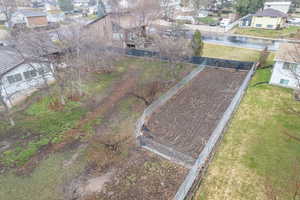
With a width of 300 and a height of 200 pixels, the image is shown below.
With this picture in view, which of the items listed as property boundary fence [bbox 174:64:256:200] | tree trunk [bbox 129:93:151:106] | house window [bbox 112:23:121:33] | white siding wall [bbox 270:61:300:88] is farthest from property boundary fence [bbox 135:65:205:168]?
house window [bbox 112:23:121:33]

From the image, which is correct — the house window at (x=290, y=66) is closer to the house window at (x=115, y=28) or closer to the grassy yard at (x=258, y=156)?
the grassy yard at (x=258, y=156)

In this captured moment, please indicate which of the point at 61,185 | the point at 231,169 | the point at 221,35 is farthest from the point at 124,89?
the point at 221,35

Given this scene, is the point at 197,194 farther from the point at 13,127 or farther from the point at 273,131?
the point at 13,127

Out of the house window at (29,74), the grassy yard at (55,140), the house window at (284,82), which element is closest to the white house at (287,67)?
the house window at (284,82)

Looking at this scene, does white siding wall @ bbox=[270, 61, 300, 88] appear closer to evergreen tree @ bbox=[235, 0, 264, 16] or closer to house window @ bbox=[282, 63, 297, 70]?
house window @ bbox=[282, 63, 297, 70]

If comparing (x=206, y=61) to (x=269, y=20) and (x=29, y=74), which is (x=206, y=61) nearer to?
(x=29, y=74)

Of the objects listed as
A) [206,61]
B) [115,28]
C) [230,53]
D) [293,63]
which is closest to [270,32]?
[230,53]
